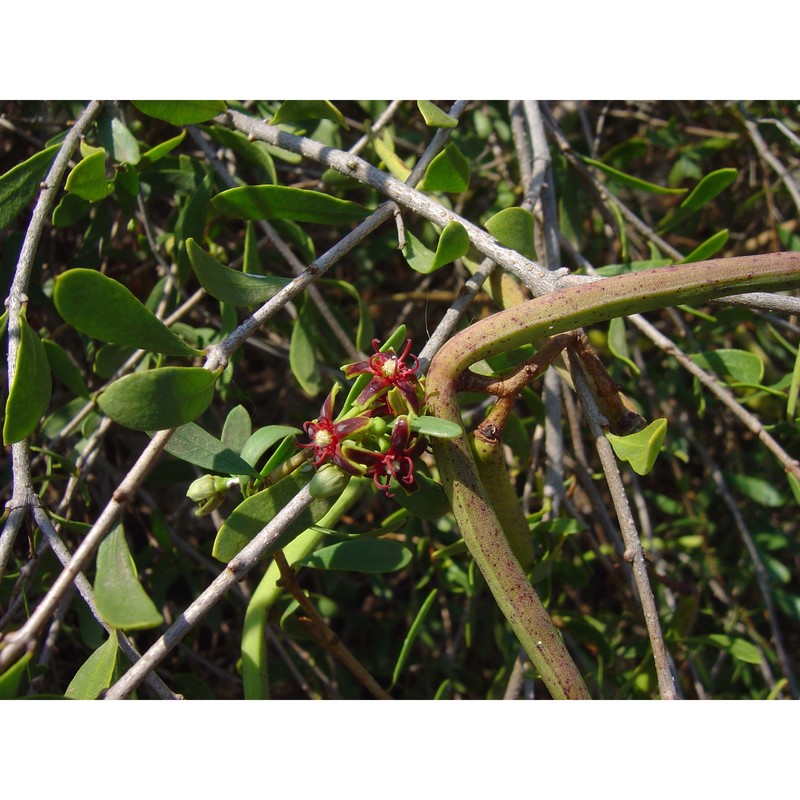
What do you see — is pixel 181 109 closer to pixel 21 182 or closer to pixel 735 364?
pixel 21 182

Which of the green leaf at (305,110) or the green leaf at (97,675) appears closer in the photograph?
the green leaf at (97,675)

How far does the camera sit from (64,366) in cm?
107

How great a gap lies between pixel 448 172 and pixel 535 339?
0.29 metres

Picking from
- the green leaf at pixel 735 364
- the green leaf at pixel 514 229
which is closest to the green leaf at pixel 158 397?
the green leaf at pixel 514 229

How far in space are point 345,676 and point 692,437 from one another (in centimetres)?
96

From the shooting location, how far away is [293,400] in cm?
179

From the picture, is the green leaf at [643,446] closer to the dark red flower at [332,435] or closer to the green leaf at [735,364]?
the dark red flower at [332,435]

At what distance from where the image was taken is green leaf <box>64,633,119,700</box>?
71 cm

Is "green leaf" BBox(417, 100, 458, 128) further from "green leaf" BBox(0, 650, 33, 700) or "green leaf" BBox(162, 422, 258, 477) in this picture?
"green leaf" BBox(0, 650, 33, 700)

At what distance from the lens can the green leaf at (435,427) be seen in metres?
0.66

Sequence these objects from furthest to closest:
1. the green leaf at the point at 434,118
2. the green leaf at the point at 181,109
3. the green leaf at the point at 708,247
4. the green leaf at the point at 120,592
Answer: the green leaf at the point at 708,247
the green leaf at the point at 181,109
the green leaf at the point at 434,118
the green leaf at the point at 120,592

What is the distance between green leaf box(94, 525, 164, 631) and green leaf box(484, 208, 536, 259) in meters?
0.55

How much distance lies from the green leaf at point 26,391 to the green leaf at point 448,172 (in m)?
0.51

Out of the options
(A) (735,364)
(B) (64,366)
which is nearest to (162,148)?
(B) (64,366)
